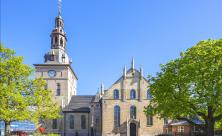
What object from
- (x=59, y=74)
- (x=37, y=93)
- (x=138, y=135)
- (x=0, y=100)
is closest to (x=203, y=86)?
(x=37, y=93)

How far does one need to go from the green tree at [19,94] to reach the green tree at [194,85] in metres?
10.7

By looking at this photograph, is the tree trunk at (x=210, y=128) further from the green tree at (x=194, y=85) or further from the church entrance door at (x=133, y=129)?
the church entrance door at (x=133, y=129)


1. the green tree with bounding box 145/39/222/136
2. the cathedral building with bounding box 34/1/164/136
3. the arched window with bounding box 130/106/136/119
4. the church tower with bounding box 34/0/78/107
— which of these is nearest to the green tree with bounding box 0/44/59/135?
the green tree with bounding box 145/39/222/136

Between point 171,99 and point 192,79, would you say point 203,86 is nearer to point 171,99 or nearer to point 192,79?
point 192,79

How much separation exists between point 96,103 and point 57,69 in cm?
1069

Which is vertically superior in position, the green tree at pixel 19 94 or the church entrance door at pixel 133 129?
the green tree at pixel 19 94

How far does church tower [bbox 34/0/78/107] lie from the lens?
2857 inches

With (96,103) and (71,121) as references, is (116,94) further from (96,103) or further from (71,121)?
(71,121)

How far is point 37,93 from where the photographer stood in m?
31.9

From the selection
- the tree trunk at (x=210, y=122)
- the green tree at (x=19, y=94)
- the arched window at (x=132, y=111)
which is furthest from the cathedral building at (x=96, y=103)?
the green tree at (x=19, y=94)

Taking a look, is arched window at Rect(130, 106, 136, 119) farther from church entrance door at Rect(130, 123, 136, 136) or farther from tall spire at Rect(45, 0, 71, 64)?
tall spire at Rect(45, 0, 71, 64)

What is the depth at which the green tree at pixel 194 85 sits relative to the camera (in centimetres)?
3231

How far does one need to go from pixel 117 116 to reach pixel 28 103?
34.4 metres

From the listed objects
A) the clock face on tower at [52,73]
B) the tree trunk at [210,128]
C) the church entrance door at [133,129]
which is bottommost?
the church entrance door at [133,129]
